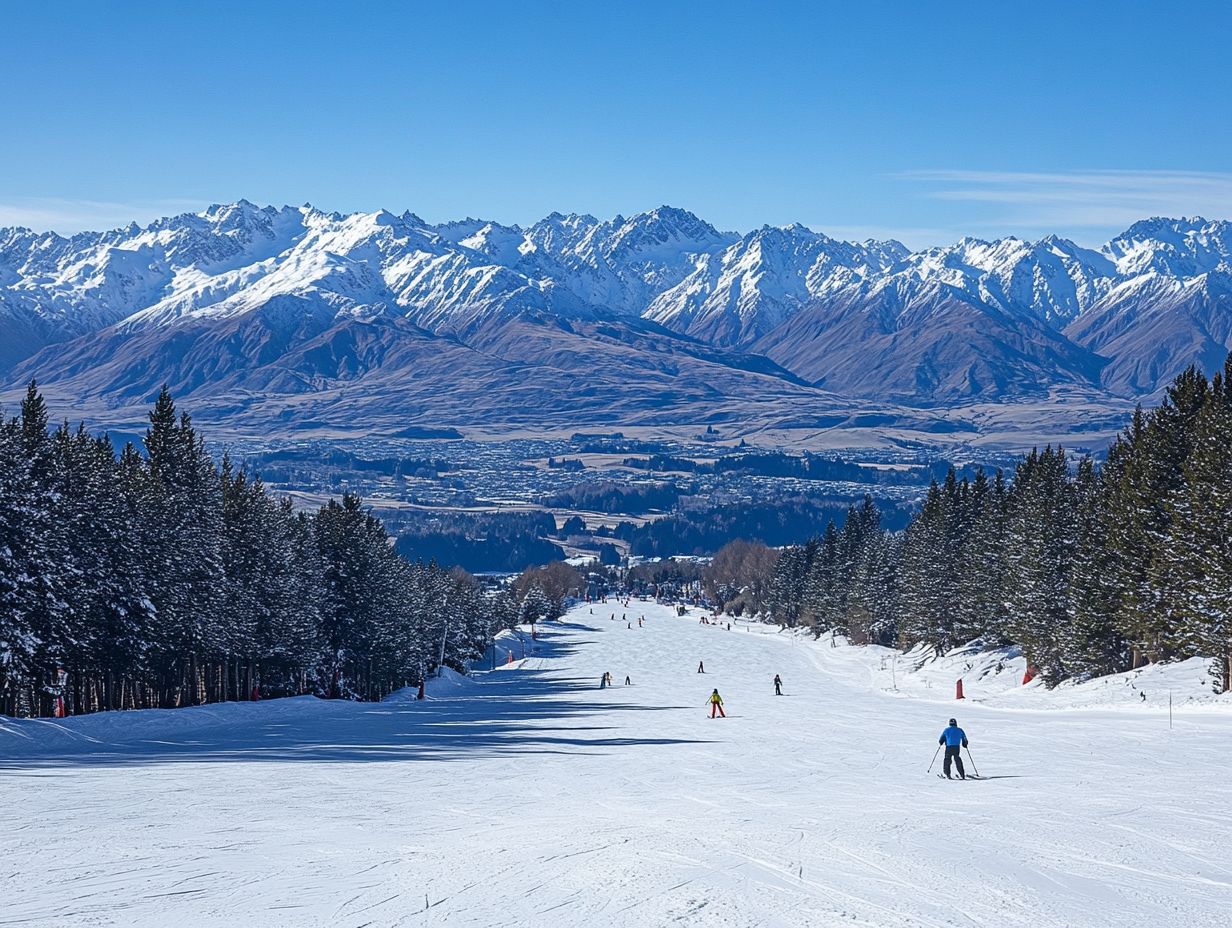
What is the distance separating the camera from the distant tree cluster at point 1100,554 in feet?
167

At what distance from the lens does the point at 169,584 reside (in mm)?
58312

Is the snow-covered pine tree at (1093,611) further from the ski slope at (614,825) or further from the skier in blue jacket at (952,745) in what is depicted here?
the skier in blue jacket at (952,745)

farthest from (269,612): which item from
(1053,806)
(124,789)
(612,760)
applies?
(1053,806)

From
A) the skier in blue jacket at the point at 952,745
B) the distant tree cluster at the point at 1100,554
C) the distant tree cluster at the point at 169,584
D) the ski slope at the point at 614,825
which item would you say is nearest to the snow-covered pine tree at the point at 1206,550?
the distant tree cluster at the point at 1100,554

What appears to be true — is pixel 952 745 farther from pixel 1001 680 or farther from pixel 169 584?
pixel 1001 680

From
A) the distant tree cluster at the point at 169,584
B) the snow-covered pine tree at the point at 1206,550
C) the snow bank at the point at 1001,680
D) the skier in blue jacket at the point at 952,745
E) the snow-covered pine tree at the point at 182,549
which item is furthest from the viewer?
the snow-covered pine tree at the point at 182,549

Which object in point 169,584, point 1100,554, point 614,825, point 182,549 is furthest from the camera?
point 1100,554

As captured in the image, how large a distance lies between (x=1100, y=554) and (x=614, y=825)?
45518 mm

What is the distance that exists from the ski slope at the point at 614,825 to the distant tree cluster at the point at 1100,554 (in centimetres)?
685

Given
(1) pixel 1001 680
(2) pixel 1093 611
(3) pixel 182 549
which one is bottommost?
(1) pixel 1001 680

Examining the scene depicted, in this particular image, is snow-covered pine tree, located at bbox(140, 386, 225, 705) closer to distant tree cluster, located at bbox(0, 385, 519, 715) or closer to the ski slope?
distant tree cluster, located at bbox(0, 385, 519, 715)

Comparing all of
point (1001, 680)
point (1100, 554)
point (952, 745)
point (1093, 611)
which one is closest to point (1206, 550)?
point (1100, 554)

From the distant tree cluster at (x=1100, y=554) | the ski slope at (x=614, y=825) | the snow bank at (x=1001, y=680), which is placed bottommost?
the snow bank at (x=1001, y=680)

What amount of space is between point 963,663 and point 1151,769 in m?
59.4
